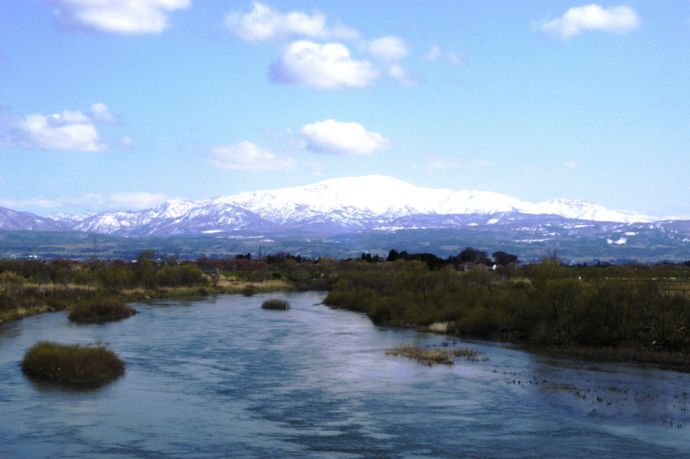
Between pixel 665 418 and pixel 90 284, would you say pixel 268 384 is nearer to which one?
pixel 665 418

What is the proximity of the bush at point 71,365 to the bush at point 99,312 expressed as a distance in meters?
21.7

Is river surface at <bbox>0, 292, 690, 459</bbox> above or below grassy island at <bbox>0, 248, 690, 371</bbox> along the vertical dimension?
below

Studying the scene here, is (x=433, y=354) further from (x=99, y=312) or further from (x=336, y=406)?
(x=99, y=312)

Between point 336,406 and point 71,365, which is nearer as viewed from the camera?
point 336,406

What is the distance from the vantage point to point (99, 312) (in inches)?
2181

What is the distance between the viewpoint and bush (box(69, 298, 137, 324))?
53312 mm

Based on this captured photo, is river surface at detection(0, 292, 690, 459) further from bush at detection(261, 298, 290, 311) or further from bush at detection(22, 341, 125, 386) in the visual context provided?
bush at detection(261, 298, 290, 311)

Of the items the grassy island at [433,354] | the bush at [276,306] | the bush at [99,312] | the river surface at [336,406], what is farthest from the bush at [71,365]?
the bush at [276,306]

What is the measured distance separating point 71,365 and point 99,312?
26.3 metres

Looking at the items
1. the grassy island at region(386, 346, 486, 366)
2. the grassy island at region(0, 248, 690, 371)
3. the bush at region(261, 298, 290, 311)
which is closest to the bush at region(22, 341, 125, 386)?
the grassy island at region(386, 346, 486, 366)

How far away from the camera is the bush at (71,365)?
29766 millimetres

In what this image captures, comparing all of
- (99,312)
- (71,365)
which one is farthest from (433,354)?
(99,312)

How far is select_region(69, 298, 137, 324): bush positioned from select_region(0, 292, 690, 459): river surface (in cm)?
1076

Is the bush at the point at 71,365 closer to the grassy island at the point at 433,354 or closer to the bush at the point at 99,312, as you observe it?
the grassy island at the point at 433,354
